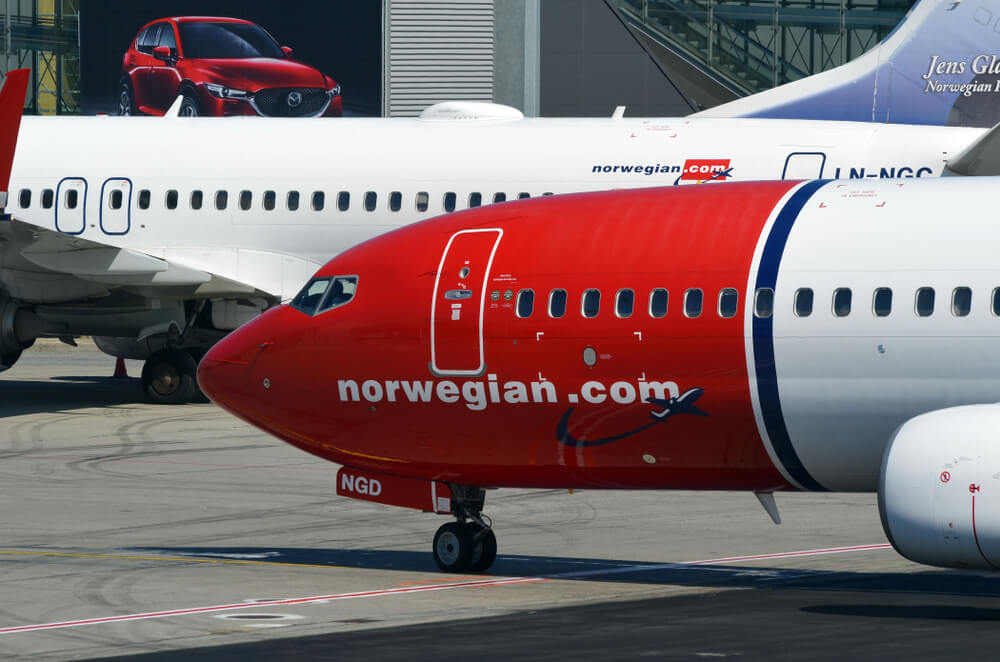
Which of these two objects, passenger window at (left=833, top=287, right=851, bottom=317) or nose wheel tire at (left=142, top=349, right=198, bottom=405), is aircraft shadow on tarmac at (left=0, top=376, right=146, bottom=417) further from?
passenger window at (left=833, top=287, right=851, bottom=317)

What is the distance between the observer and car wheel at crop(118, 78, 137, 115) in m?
56.7

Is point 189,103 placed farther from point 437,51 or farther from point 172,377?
point 172,377

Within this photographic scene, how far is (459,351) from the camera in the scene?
17016 millimetres

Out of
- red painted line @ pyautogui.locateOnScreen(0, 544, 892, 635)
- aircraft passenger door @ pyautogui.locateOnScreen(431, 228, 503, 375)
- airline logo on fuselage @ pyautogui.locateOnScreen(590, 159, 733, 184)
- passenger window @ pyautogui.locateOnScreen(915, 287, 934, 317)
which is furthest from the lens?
airline logo on fuselage @ pyautogui.locateOnScreen(590, 159, 733, 184)

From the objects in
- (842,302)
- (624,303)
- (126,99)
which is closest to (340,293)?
(624,303)

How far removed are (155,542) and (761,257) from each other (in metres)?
7.66

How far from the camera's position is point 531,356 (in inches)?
658

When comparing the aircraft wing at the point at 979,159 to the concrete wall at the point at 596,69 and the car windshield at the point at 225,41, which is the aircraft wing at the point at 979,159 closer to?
the concrete wall at the point at 596,69

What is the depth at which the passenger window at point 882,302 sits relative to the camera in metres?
15.6

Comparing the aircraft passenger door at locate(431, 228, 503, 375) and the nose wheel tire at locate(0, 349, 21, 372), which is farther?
the nose wheel tire at locate(0, 349, 21, 372)

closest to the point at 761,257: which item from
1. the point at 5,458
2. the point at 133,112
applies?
the point at 5,458

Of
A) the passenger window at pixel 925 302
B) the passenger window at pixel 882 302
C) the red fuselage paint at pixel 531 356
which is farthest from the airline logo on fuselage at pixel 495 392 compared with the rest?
the passenger window at pixel 925 302

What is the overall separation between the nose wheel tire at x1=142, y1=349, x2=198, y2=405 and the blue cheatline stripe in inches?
800

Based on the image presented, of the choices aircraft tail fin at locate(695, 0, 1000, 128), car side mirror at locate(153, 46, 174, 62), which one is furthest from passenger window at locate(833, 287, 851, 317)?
Result: car side mirror at locate(153, 46, 174, 62)
